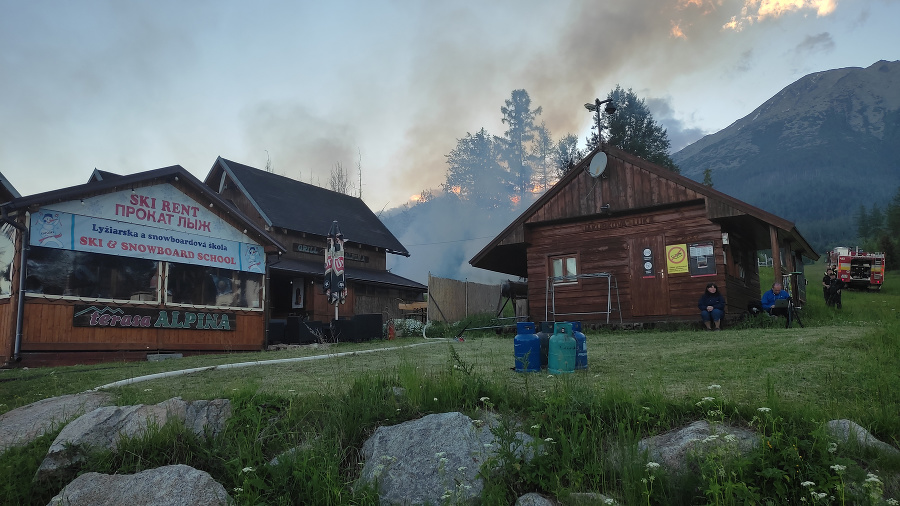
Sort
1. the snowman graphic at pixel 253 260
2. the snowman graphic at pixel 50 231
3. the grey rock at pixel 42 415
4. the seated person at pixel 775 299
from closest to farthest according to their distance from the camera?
the grey rock at pixel 42 415 → the snowman graphic at pixel 50 231 → the seated person at pixel 775 299 → the snowman graphic at pixel 253 260

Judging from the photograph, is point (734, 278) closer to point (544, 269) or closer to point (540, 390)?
point (544, 269)

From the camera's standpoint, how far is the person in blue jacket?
641 inches

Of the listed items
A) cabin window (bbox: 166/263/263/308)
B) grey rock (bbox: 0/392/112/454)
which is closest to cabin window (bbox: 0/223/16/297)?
cabin window (bbox: 166/263/263/308)

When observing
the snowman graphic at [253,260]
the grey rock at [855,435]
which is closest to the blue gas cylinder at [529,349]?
the grey rock at [855,435]

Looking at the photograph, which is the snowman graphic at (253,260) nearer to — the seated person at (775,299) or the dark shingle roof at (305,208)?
the dark shingle roof at (305,208)

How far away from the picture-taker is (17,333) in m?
13.6

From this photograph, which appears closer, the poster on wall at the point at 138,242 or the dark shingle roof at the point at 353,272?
the poster on wall at the point at 138,242

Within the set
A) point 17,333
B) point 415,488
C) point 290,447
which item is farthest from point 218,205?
point 415,488

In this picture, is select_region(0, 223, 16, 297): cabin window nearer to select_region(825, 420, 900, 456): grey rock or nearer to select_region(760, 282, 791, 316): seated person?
select_region(825, 420, 900, 456): grey rock

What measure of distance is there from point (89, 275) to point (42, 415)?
9.11m

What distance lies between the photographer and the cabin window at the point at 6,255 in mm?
14258

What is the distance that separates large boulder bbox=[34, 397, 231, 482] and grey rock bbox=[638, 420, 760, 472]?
13.6 ft

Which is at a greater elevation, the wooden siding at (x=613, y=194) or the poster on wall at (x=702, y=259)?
the wooden siding at (x=613, y=194)

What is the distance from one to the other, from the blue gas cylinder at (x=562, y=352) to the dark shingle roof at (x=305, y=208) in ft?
71.3
